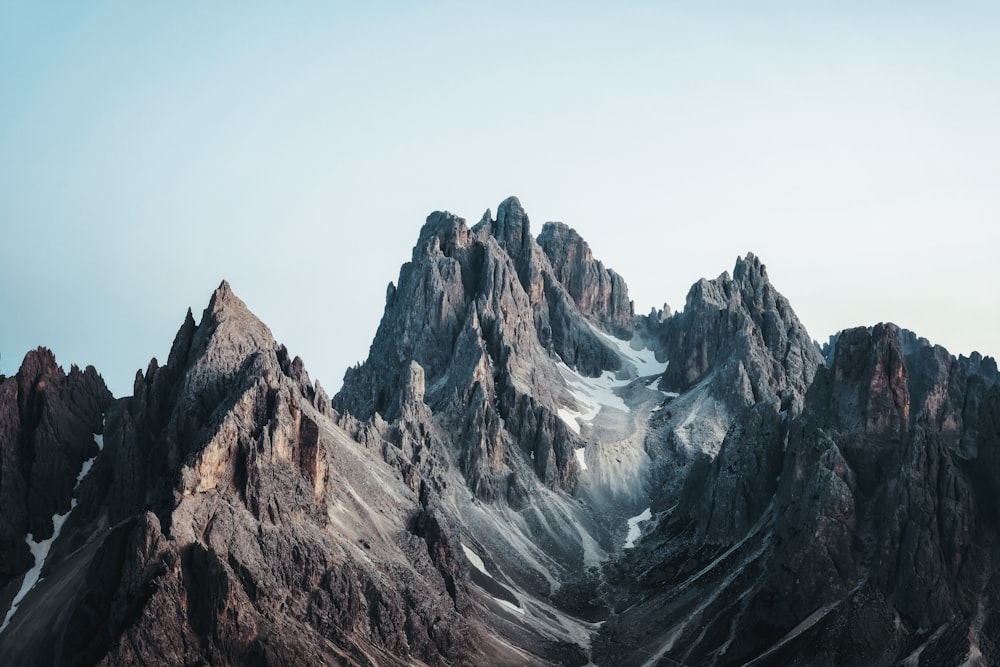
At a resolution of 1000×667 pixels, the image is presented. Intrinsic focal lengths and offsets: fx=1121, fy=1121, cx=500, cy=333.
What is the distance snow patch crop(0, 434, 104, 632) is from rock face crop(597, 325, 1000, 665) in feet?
236

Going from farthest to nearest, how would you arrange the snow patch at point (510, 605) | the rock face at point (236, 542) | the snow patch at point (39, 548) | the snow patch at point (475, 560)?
the snow patch at point (475, 560) < the snow patch at point (510, 605) < the snow patch at point (39, 548) < the rock face at point (236, 542)

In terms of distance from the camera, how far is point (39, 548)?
5212 inches

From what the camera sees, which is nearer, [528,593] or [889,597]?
[889,597]

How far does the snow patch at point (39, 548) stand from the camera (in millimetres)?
121562

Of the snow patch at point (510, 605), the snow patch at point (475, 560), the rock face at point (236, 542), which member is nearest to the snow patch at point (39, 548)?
the rock face at point (236, 542)

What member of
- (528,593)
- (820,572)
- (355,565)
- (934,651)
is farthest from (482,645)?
(934,651)

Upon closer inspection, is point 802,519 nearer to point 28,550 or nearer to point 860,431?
point 860,431

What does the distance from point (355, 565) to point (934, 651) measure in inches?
2526

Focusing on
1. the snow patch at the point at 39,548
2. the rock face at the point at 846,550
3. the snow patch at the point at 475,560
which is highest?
the snow patch at the point at 39,548

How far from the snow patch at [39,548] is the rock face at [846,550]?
7202 cm

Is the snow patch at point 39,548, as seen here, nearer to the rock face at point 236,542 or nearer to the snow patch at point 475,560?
the rock face at point 236,542

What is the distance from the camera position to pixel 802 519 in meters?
142

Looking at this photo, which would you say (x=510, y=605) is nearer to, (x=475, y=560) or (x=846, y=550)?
(x=475, y=560)

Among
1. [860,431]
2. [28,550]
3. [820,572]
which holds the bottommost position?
[820,572]
